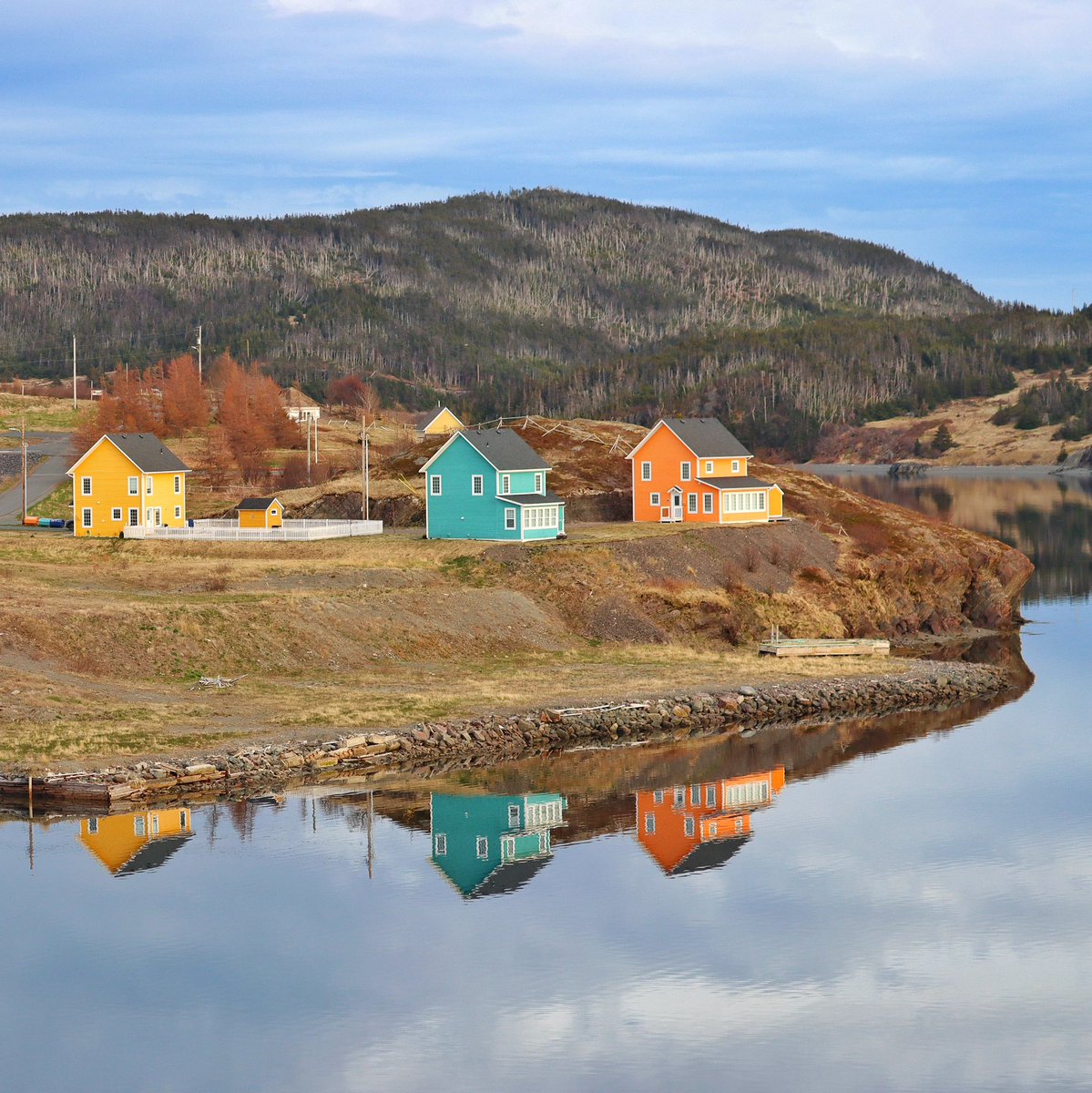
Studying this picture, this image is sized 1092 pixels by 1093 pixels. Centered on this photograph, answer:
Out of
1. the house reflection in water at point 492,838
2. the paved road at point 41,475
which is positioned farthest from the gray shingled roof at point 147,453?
the house reflection in water at point 492,838

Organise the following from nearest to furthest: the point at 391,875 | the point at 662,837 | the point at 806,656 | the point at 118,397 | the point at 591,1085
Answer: the point at 591,1085
the point at 391,875
the point at 662,837
the point at 806,656
the point at 118,397

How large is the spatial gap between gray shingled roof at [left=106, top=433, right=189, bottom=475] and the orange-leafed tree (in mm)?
48760

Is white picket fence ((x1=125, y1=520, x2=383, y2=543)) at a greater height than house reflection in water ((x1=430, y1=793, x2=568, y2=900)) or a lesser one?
greater

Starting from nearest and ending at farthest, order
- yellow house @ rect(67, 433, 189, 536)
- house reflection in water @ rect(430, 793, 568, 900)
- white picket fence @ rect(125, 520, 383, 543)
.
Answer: house reflection in water @ rect(430, 793, 568, 900) → white picket fence @ rect(125, 520, 383, 543) → yellow house @ rect(67, 433, 189, 536)

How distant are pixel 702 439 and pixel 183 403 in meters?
61.9

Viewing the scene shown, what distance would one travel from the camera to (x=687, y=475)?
88.9 meters

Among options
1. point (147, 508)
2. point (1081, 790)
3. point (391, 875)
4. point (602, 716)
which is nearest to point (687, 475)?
point (147, 508)

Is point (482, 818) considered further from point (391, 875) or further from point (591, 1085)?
point (591, 1085)

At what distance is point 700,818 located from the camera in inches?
1746

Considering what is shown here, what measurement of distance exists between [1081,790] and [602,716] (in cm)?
1487

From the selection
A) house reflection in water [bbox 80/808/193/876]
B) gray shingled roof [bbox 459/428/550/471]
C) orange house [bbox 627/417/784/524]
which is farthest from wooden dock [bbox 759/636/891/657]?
house reflection in water [bbox 80/808/193/876]

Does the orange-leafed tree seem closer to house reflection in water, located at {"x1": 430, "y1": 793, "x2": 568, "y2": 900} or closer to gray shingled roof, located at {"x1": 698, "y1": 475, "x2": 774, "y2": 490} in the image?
gray shingled roof, located at {"x1": 698, "y1": 475, "x2": 774, "y2": 490}

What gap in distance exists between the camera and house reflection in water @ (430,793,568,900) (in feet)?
126

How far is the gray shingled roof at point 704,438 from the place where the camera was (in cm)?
8906
